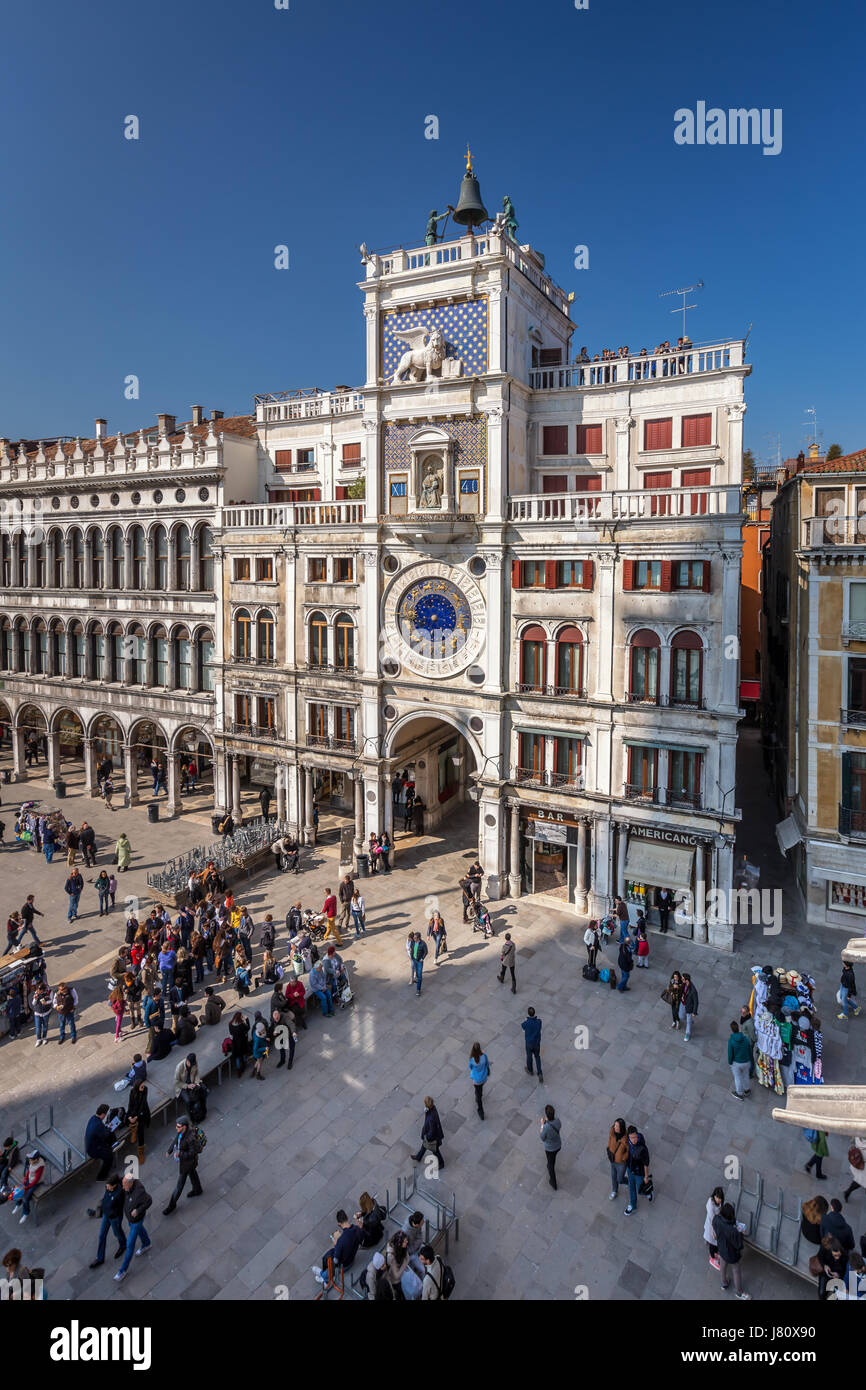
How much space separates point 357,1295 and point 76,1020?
485 inches

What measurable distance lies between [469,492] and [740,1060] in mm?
20915

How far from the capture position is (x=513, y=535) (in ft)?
92.8

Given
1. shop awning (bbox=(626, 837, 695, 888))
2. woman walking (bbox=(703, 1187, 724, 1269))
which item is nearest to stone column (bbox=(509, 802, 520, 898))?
shop awning (bbox=(626, 837, 695, 888))

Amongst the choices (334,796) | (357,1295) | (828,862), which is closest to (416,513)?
(334,796)

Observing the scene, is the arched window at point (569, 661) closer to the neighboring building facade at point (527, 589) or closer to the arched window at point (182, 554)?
the neighboring building facade at point (527, 589)

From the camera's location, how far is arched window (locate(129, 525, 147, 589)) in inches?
1535

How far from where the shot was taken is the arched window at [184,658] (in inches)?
1495

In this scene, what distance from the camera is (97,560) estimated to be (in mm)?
41156

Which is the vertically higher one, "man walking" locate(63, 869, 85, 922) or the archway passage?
the archway passage

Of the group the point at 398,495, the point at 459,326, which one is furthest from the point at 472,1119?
the point at 459,326

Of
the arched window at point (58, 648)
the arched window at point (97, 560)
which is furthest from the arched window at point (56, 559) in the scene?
the arched window at point (97, 560)

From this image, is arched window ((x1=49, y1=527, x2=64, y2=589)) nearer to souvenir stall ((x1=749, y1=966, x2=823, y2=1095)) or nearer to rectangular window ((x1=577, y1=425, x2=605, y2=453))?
rectangular window ((x1=577, y1=425, x2=605, y2=453))

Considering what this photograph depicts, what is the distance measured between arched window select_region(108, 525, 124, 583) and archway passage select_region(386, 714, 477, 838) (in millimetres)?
18835

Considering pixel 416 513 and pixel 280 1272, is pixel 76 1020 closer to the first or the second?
pixel 280 1272
